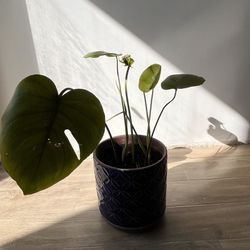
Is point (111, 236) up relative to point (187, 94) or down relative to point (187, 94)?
down

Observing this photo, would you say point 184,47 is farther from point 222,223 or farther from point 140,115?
point 222,223

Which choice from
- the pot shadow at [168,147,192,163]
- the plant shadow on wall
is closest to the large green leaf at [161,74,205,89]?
the plant shadow on wall

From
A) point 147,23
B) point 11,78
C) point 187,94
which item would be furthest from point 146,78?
point 11,78

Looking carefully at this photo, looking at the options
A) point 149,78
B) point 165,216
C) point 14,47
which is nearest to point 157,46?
point 149,78

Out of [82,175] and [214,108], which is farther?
[214,108]

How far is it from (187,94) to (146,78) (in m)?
0.64

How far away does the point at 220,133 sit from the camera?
66.7 inches

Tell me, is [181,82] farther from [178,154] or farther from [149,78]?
[178,154]

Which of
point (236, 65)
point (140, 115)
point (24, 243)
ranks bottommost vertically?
point (24, 243)

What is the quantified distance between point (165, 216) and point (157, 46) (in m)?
0.76

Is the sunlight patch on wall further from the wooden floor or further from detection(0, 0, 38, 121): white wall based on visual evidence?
the wooden floor

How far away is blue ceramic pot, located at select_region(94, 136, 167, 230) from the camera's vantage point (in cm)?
105

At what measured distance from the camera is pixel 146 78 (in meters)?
1.00

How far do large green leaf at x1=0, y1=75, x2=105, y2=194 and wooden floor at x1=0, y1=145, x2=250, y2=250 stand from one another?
491 mm
